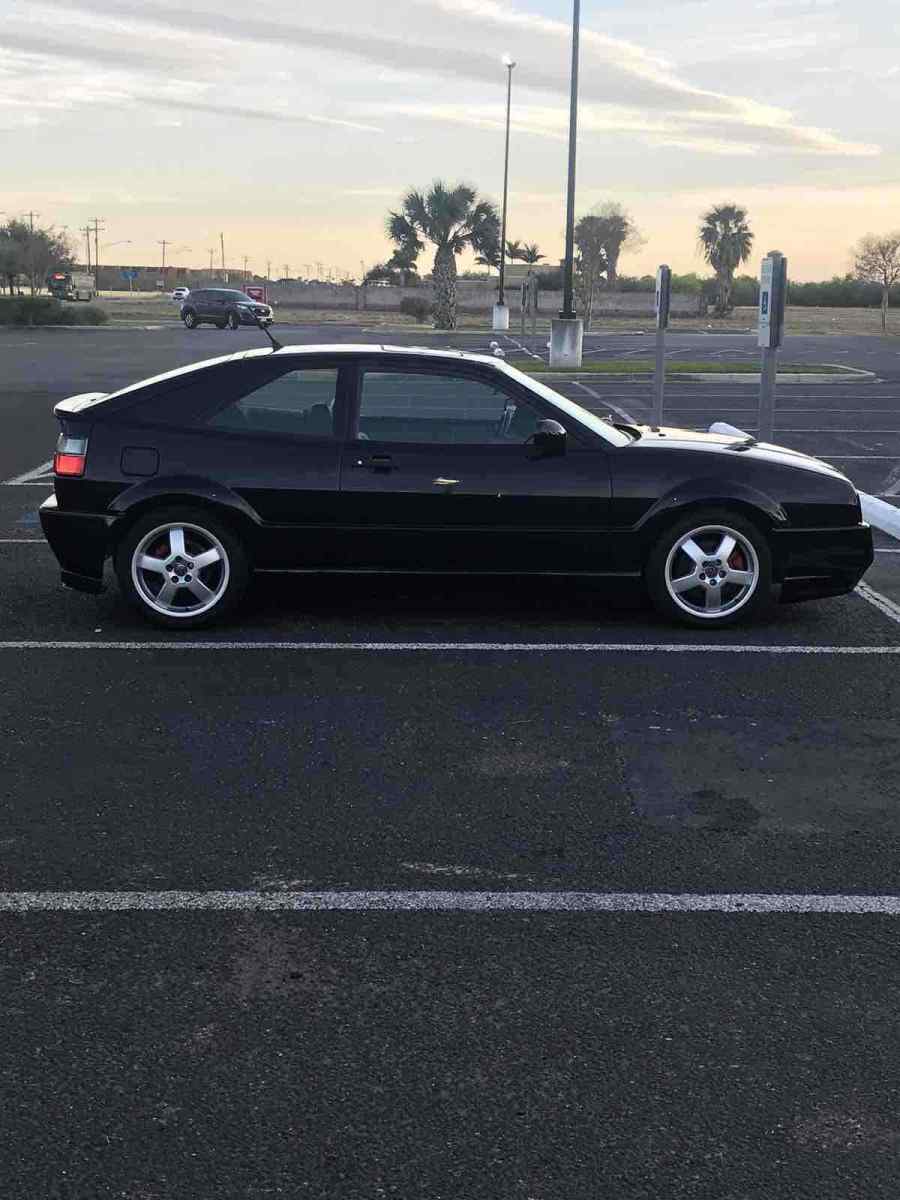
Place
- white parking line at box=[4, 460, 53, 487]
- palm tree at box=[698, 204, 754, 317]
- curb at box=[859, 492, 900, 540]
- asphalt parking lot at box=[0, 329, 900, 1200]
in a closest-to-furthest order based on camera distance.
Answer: asphalt parking lot at box=[0, 329, 900, 1200] → curb at box=[859, 492, 900, 540] → white parking line at box=[4, 460, 53, 487] → palm tree at box=[698, 204, 754, 317]

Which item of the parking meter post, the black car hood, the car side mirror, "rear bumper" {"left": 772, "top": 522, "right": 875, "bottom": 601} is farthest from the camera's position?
the parking meter post

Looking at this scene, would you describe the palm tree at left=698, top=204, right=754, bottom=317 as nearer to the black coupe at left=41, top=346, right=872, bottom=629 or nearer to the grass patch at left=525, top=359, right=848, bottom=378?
the grass patch at left=525, top=359, right=848, bottom=378

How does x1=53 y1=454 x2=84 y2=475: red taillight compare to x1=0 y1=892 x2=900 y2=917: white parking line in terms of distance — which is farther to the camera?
x1=53 y1=454 x2=84 y2=475: red taillight

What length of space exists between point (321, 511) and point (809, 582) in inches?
110

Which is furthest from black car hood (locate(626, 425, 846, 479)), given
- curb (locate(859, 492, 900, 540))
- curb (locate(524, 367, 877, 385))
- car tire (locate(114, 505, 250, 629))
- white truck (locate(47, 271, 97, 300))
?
white truck (locate(47, 271, 97, 300))

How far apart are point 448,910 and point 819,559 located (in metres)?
4.34

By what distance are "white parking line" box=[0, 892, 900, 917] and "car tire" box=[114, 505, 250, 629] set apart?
3.52 metres

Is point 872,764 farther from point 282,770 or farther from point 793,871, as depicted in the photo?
point 282,770

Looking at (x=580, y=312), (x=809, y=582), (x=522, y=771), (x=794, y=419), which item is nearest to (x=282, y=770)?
(x=522, y=771)

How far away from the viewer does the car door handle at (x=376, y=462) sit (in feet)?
25.8

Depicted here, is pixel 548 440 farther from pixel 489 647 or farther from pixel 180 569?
pixel 180 569

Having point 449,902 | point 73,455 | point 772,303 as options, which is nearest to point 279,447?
point 73,455

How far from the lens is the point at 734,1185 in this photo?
120 inches

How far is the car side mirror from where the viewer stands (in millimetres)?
7696
